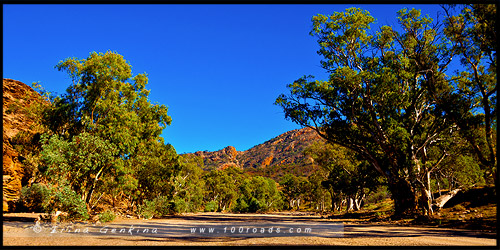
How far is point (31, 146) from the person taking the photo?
2203 cm

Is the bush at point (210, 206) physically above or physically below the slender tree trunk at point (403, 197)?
below

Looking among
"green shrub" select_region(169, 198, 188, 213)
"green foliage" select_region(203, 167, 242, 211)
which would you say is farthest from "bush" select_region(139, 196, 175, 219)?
"green foliage" select_region(203, 167, 242, 211)

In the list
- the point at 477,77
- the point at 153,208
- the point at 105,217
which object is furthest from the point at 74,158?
the point at 477,77

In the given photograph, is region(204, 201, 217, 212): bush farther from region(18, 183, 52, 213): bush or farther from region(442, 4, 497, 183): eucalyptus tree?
region(442, 4, 497, 183): eucalyptus tree

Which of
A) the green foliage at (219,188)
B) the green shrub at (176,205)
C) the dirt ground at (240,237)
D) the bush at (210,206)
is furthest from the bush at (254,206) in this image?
the dirt ground at (240,237)

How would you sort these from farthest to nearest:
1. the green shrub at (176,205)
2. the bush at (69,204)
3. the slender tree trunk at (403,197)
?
the green shrub at (176,205)
the slender tree trunk at (403,197)
the bush at (69,204)

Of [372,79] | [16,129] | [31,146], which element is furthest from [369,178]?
[16,129]

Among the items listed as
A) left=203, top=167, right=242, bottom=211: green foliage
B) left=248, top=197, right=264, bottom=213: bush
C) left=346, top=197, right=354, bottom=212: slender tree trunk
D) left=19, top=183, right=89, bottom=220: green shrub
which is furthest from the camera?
left=203, top=167, right=242, bottom=211: green foliage

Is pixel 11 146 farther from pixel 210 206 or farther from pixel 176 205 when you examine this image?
pixel 210 206

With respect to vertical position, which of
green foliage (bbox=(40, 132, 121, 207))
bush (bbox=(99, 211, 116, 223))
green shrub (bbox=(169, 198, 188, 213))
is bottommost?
green shrub (bbox=(169, 198, 188, 213))

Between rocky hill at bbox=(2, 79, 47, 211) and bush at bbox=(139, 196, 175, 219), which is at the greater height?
rocky hill at bbox=(2, 79, 47, 211)

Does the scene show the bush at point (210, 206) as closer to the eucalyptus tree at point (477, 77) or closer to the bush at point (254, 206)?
the bush at point (254, 206)

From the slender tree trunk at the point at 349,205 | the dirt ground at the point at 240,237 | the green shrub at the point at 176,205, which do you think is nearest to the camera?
the dirt ground at the point at 240,237

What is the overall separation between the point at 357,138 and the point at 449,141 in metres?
7.05
